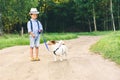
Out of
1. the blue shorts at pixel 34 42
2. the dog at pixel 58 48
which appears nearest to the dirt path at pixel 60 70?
the dog at pixel 58 48

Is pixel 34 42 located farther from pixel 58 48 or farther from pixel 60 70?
pixel 60 70

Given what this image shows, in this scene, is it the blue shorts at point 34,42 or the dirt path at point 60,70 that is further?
the blue shorts at point 34,42

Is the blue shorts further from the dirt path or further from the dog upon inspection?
the dog

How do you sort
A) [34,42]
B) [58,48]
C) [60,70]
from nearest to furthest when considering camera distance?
[60,70], [58,48], [34,42]

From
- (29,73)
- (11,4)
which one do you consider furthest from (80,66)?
(11,4)

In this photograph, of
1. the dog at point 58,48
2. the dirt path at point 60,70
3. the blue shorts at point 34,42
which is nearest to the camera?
the dirt path at point 60,70

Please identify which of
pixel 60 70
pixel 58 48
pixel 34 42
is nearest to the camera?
pixel 60 70

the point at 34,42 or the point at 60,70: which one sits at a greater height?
the point at 34,42

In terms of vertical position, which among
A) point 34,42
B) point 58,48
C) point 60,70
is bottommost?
point 60,70

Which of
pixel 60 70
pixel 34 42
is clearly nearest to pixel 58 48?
pixel 34 42

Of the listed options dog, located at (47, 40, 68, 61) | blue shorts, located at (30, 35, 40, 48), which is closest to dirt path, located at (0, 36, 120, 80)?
dog, located at (47, 40, 68, 61)

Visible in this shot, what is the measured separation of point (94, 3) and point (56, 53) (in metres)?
53.5

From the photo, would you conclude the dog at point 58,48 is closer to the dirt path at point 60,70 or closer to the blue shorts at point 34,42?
the dirt path at point 60,70

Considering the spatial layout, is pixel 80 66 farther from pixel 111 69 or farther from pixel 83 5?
pixel 83 5
